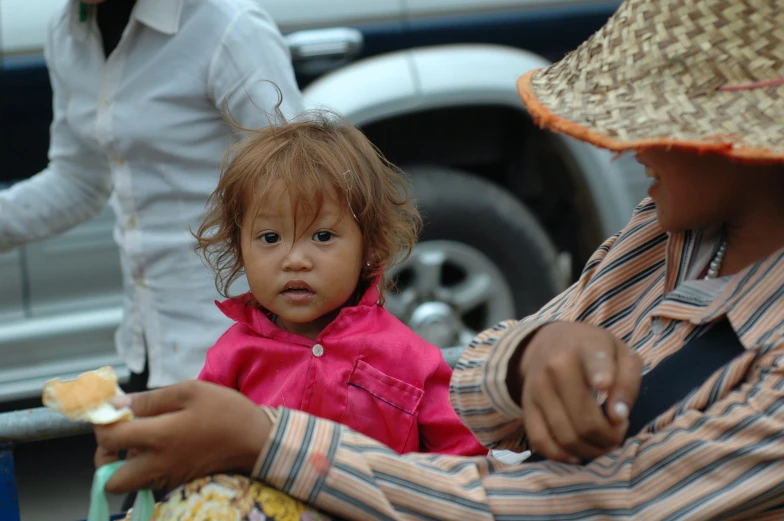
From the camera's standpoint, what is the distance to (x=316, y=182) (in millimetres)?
1861

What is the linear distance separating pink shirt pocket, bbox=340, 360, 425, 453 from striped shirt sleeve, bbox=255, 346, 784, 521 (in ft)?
1.46

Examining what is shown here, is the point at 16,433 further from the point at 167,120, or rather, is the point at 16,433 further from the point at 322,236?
the point at 167,120

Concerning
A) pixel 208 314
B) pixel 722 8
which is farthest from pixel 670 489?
pixel 208 314

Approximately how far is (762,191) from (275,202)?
0.85 metres

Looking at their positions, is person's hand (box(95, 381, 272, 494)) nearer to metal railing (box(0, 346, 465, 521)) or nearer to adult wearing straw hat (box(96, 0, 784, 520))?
adult wearing straw hat (box(96, 0, 784, 520))

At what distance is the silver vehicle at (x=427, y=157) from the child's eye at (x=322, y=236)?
1838mm

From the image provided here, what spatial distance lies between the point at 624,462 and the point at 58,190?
206cm

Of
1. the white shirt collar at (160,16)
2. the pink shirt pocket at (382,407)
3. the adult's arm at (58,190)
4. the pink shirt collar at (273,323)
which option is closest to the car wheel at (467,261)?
the adult's arm at (58,190)

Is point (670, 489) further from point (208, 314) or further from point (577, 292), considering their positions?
point (208, 314)

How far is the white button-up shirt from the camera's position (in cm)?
252

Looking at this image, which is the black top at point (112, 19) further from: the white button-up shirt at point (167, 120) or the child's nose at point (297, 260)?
the child's nose at point (297, 260)

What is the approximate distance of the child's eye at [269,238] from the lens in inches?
73.9

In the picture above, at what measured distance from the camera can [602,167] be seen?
416 centimetres

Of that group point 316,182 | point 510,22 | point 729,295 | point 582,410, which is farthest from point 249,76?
point 510,22
